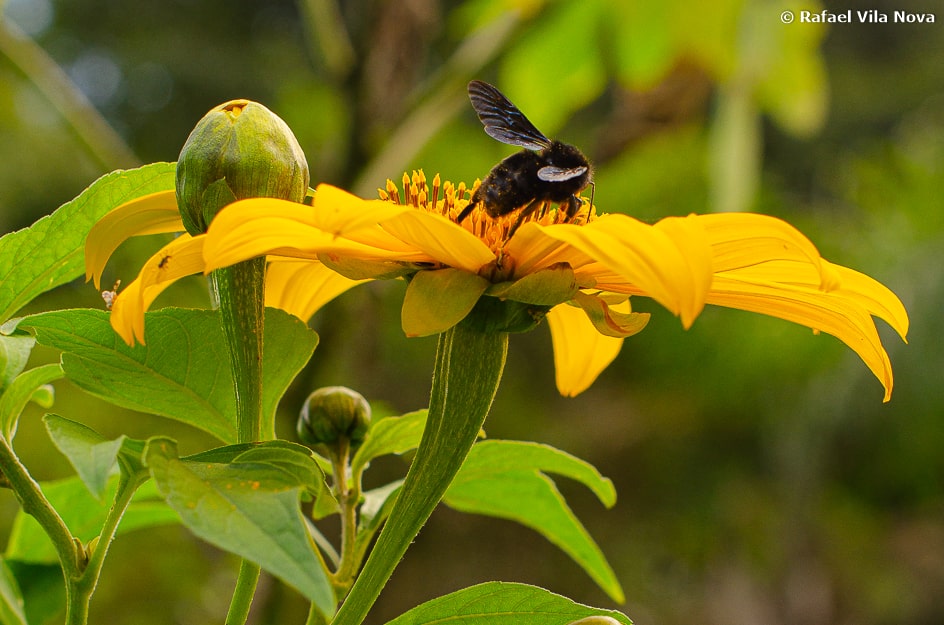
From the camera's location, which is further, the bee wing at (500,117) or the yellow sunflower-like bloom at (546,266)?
the bee wing at (500,117)

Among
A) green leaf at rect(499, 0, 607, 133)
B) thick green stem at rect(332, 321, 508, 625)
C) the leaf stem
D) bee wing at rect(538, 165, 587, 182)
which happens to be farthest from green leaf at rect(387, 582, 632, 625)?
green leaf at rect(499, 0, 607, 133)

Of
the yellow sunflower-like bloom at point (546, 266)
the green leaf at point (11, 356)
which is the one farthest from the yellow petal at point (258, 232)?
the green leaf at point (11, 356)

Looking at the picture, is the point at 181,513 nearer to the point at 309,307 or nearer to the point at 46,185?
the point at 309,307

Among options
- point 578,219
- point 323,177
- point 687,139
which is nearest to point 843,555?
point 687,139

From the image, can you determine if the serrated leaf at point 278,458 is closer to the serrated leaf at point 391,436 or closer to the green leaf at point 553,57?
the serrated leaf at point 391,436

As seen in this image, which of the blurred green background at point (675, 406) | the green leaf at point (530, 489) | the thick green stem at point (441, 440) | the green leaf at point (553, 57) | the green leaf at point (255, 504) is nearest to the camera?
the green leaf at point (255, 504)

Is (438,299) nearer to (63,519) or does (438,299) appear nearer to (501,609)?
(501,609)
